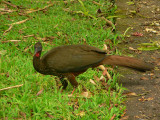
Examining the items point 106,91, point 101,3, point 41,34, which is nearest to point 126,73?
point 106,91

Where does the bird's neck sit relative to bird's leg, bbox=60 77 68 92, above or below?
above

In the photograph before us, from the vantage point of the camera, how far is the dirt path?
3352 millimetres

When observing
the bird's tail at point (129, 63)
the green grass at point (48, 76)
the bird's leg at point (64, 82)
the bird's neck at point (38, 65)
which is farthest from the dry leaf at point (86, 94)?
the bird's neck at point (38, 65)

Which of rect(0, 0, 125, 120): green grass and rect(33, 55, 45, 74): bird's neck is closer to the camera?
rect(0, 0, 125, 120): green grass

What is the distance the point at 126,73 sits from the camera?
4121 millimetres

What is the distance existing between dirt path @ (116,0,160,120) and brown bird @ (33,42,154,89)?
295mm

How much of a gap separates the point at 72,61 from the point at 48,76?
24.1 inches

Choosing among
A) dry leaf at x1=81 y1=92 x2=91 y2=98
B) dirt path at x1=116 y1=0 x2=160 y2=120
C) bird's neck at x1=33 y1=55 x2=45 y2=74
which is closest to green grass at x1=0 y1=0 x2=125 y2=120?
dry leaf at x1=81 y1=92 x2=91 y2=98

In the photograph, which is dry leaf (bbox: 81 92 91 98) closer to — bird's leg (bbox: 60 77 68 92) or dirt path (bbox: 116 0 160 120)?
bird's leg (bbox: 60 77 68 92)

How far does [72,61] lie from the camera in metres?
3.58

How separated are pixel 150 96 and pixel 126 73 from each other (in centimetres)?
60

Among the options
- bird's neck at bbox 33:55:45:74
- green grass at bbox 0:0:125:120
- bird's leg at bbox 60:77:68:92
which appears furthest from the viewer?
bird's leg at bbox 60:77:68:92

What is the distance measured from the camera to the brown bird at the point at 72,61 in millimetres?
3564

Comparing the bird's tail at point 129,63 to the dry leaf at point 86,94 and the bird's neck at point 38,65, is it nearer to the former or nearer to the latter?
the dry leaf at point 86,94
